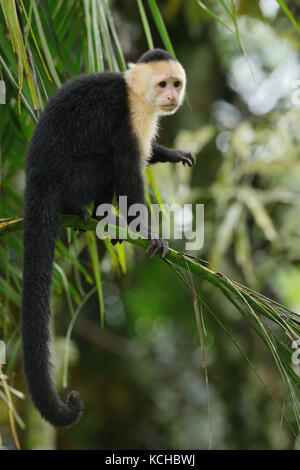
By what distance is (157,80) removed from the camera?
6.64 ft

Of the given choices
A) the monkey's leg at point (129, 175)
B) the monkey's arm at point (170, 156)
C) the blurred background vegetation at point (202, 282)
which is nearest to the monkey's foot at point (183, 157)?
the monkey's arm at point (170, 156)

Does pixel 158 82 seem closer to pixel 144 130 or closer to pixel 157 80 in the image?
pixel 157 80

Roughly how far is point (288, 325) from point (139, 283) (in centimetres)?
431

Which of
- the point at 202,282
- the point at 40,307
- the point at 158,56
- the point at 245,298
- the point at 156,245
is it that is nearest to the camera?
the point at 245,298

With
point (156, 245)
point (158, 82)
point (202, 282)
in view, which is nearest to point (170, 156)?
point (158, 82)

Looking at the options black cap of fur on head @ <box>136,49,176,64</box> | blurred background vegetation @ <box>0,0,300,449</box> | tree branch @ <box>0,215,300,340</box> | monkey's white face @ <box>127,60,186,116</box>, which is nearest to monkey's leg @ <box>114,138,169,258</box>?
monkey's white face @ <box>127,60,186,116</box>

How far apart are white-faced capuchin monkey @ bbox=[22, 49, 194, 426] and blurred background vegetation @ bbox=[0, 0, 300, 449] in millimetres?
1152

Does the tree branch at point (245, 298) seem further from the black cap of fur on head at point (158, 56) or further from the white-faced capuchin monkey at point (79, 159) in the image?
the black cap of fur on head at point (158, 56)

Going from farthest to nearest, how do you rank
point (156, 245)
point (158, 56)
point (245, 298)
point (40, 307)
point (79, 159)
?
point (158, 56) → point (79, 159) → point (156, 245) → point (40, 307) → point (245, 298)

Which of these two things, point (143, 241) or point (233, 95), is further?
point (233, 95)

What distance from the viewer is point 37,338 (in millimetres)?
1540

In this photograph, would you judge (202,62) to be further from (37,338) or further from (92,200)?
(37,338)

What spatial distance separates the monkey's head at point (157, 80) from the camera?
6.61ft

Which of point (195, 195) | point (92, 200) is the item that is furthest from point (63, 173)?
point (195, 195)
